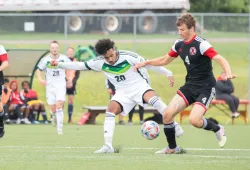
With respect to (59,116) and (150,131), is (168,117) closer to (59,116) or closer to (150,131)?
(150,131)

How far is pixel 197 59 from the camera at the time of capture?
1250 cm

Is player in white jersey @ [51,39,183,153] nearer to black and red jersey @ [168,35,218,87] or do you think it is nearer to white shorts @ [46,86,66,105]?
black and red jersey @ [168,35,218,87]

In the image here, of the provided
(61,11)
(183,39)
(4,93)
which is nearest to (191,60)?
(183,39)

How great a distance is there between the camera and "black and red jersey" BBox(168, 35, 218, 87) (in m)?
12.4

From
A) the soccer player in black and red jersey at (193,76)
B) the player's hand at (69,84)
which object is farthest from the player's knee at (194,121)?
the player's hand at (69,84)

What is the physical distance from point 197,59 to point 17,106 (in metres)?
10.8

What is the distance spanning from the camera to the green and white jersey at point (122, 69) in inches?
533

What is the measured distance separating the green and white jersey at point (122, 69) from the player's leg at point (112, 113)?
8.3 inches

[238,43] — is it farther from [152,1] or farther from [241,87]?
[152,1]

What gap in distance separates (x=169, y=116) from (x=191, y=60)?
0.85 meters

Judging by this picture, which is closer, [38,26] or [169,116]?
[169,116]

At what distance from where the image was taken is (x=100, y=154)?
1246cm

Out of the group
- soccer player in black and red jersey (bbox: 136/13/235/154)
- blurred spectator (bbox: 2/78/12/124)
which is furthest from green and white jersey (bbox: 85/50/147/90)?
blurred spectator (bbox: 2/78/12/124)

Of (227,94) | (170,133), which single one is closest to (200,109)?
(170,133)
